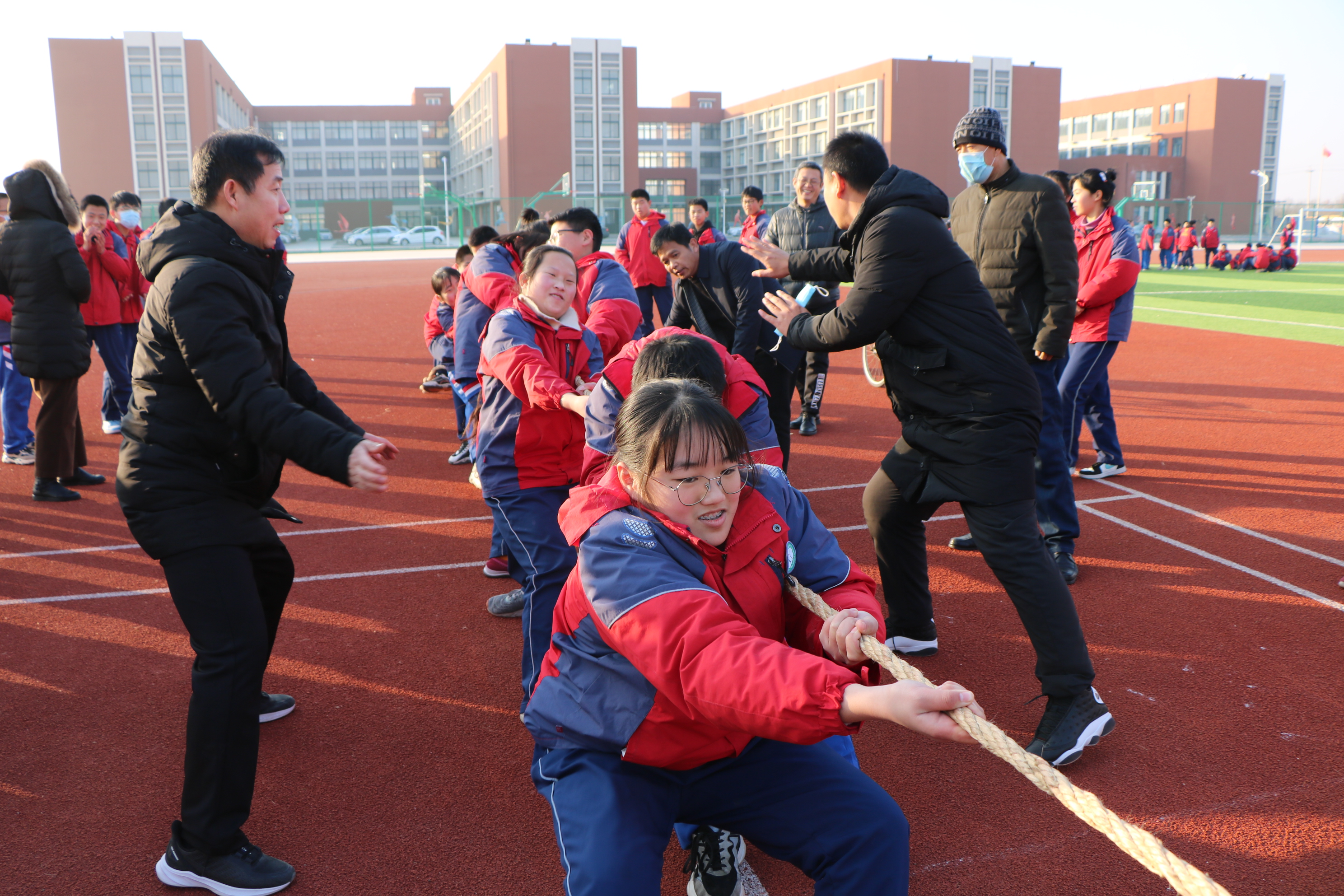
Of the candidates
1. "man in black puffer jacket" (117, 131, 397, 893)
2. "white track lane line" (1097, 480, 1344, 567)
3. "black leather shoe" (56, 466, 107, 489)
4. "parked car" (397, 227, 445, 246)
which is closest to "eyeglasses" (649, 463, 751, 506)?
"man in black puffer jacket" (117, 131, 397, 893)

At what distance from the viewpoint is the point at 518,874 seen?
2770mm

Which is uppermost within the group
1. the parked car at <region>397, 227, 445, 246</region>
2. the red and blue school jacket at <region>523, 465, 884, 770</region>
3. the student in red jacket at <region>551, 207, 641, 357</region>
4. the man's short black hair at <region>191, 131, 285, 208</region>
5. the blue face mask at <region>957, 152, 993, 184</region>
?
the parked car at <region>397, 227, 445, 246</region>

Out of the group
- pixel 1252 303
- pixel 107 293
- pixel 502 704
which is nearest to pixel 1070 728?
pixel 502 704

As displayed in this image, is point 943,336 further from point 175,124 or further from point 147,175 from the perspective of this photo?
point 147,175

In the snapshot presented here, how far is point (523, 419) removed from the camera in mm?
3793

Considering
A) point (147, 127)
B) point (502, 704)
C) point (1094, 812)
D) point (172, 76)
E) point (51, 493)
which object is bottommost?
point (502, 704)

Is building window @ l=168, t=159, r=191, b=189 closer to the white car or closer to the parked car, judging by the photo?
the white car

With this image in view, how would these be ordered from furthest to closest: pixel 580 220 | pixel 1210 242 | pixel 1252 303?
pixel 1210 242
pixel 1252 303
pixel 580 220

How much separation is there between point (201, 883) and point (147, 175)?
8048cm

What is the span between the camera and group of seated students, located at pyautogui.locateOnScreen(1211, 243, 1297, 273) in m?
31.3

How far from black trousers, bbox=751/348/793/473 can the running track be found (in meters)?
0.70

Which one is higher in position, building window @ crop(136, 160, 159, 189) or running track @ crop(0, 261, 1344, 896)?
building window @ crop(136, 160, 159, 189)

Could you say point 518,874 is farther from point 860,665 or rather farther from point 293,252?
point 293,252

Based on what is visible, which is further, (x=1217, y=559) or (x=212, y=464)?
(x=1217, y=559)
